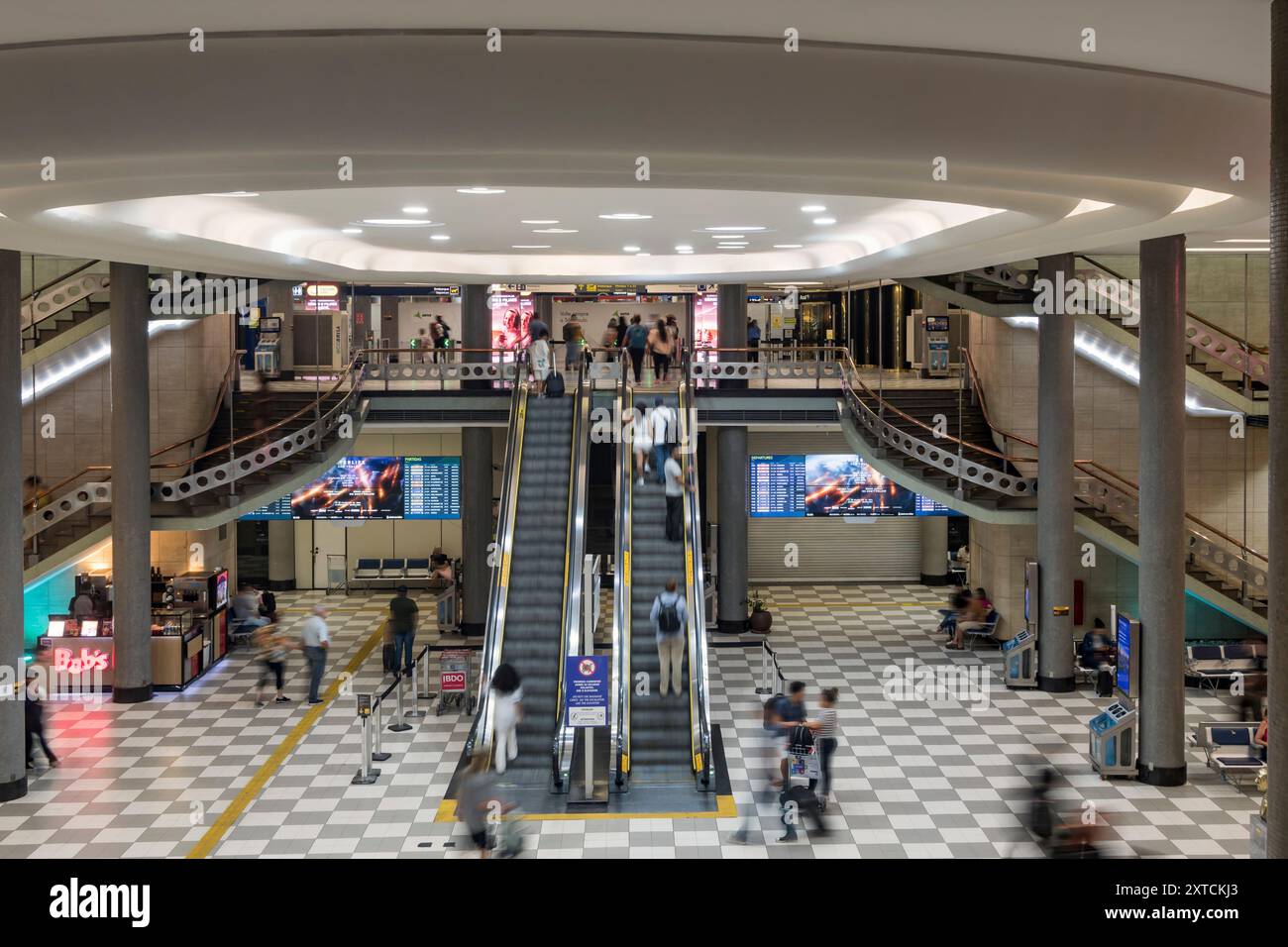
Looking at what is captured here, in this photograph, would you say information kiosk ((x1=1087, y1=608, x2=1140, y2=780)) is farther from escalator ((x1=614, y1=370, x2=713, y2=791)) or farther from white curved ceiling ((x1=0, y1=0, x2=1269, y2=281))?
white curved ceiling ((x1=0, y1=0, x2=1269, y2=281))

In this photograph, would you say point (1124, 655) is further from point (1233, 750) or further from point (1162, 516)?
point (1162, 516)

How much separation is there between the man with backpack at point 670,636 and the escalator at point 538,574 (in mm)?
1090

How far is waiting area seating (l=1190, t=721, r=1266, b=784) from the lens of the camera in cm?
1293

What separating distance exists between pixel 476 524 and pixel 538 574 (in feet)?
18.1

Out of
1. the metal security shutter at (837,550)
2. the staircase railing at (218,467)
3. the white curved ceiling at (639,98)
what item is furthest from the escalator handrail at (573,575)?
the metal security shutter at (837,550)

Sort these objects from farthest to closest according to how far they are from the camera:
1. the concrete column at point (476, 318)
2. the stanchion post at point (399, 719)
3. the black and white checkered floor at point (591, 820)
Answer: the concrete column at point (476, 318) → the stanchion post at point (399, 719) → the black and white checkered floor at point (591, 820)

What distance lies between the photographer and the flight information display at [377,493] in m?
22.5

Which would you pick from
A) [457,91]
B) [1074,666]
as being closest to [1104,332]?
[1074,666]

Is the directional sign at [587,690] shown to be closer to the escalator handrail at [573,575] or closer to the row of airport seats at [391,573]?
the escalator handrail at [573,575]

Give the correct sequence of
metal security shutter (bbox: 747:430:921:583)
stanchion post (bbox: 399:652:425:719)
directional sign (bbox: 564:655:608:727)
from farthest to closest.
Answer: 1. metal security shutter (bbox: 747:430:921:583)
2. stanchion post (bbox: 399:652:425:719)
3. directional sign (bbox: 564:655:608:727)

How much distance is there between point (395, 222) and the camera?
1352 centimetres

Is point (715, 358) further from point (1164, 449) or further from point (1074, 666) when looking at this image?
point (1164, 449)

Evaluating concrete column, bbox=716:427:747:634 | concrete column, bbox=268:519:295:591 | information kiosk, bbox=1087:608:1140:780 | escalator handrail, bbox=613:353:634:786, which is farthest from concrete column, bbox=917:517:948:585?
concrete column, bbox=268:519:295:591

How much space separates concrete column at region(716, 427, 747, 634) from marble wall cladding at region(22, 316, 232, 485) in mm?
9235
